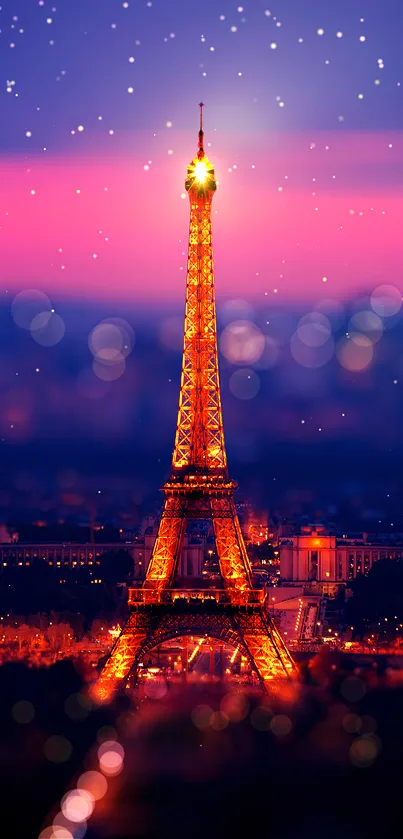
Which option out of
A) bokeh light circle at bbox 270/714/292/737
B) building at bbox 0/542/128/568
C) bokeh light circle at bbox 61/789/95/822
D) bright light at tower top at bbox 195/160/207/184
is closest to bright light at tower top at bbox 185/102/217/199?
bright light at tower top at bbox 195/160/207/184

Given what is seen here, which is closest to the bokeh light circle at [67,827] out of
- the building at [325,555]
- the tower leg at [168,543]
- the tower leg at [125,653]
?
the tower leg at [125,653]

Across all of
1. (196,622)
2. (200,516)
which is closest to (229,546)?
(200,516)

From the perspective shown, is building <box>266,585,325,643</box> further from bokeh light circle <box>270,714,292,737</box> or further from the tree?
bokeh light circle <box>270,714,292,737</box>

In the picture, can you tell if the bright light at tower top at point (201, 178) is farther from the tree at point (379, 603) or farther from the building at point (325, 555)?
the building at point (325, 555)

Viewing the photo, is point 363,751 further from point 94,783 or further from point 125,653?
point 125,653

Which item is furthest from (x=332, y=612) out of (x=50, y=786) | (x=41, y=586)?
(x=50, y=786)
